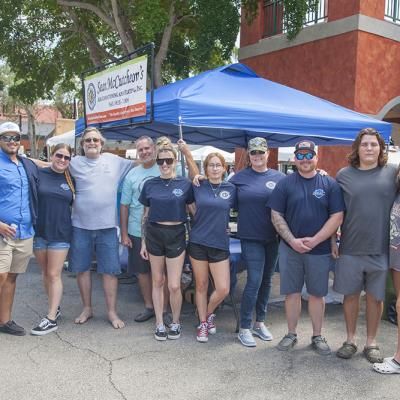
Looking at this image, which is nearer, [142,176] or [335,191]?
[335,191]

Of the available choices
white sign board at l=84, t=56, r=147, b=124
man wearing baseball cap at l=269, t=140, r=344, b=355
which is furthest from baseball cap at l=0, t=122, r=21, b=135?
man wearing baseball cap at l=269, t=140, r=344, b=355

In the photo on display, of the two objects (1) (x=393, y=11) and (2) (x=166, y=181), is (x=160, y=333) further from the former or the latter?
(1) (x=393, y=11)

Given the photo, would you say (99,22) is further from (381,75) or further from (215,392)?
(215,392)

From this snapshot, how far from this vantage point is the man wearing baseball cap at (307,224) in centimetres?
358

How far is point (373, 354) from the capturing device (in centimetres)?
359

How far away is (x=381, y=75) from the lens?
32.7 feet

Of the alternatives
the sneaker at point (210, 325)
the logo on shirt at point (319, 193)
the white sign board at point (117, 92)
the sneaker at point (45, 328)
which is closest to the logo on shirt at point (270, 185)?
the logo on shirt at point (319, 193)

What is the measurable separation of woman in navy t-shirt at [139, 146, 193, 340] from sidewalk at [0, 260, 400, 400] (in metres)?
0.40

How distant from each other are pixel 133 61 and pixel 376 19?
22.3ft

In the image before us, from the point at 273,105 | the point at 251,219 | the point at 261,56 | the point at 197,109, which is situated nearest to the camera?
the point at 251,219

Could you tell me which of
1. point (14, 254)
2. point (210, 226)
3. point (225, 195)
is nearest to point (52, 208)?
point (14, 254)

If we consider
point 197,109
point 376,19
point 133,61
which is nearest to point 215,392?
point 197,109

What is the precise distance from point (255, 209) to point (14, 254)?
203 cm

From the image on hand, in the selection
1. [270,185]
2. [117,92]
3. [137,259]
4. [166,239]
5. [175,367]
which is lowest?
[175,367]
